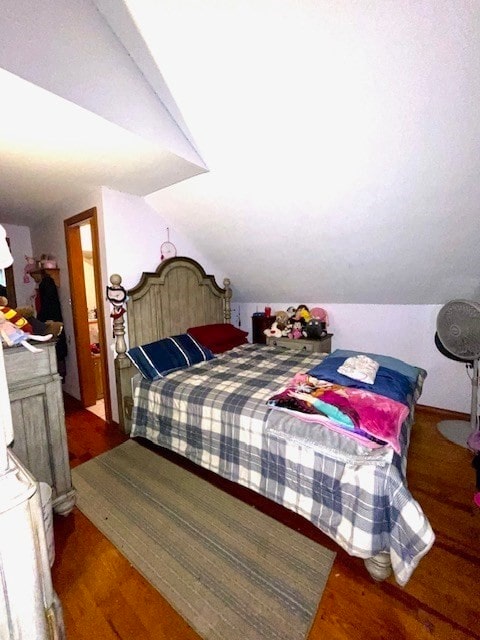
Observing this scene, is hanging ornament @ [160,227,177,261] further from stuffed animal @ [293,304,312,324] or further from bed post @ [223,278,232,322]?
stuffed animal @ [293,304,312,324]

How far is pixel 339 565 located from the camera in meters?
1.39

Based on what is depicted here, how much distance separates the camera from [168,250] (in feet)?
10.1

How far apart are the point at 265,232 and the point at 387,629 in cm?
273

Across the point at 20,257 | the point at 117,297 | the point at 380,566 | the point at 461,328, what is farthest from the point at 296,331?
the point at 20,257

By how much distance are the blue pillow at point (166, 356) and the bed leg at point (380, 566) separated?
178 centimetres

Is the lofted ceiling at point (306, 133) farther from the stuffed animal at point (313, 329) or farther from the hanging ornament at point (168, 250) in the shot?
the stuffed animal at point (313, 329)

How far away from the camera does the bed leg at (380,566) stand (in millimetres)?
1262

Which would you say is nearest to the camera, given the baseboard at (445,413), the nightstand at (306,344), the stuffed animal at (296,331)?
the baseboard at (445,413)

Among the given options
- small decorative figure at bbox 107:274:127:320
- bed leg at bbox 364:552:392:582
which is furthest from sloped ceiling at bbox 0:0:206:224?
bed leg at bbox 364:552:392:582

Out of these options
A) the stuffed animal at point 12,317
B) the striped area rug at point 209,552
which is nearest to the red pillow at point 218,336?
the striped area rug at point 209,552

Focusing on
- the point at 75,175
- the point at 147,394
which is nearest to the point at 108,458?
the point at 147,394

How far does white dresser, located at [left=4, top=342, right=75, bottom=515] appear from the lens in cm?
146

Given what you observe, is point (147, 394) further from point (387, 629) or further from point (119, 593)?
point (387, 629)

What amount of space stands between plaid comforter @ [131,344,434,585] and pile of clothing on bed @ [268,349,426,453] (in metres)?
0.06
